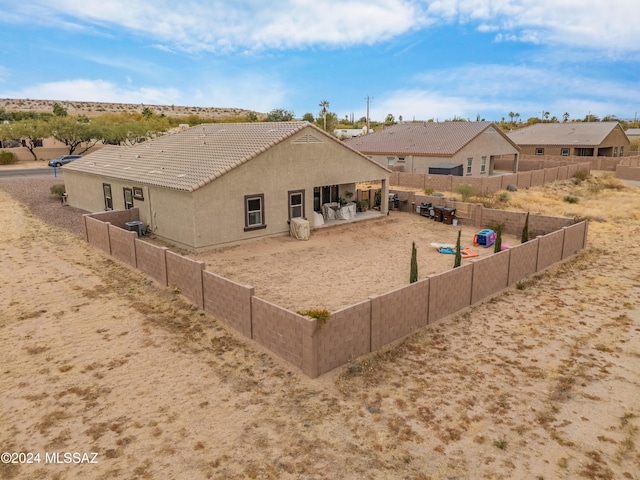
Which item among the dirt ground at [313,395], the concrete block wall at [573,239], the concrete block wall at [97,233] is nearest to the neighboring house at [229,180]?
the concrete block wall at [97,233]

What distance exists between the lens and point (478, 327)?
1379 cm

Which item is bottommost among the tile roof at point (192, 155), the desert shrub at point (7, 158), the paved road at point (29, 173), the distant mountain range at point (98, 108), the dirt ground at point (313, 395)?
the dirt ground at point (313, 395)

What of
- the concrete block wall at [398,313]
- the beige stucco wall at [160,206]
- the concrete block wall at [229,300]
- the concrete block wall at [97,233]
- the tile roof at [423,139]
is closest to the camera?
the concrete block wall at [398,313]

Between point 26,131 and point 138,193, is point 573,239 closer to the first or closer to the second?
point 138,193

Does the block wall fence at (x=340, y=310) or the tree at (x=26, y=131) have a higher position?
the tree at (x=26, y=131)

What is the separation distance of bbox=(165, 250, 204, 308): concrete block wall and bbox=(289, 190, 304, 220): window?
9.58 m

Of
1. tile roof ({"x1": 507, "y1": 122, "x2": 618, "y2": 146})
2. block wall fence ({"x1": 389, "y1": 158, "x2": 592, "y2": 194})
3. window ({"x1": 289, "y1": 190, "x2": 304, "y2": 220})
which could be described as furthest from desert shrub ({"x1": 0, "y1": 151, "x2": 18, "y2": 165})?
tile roof ({"x1": 507, "y1": 122, "x2": 618, "y2": 146})

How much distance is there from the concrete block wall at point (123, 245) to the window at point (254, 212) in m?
5.58

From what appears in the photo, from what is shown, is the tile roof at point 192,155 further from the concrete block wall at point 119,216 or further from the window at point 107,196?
the concrete block wall at point 119,216

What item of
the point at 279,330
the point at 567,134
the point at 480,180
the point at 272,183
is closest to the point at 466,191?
the point at 480,180

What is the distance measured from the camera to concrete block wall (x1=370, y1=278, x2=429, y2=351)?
11.8 m

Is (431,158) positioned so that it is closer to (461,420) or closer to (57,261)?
(57,261)

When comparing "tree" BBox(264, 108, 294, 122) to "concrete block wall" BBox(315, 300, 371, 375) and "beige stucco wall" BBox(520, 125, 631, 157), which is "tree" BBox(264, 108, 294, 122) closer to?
"beige stucco wall" BBox(520, 125, 631, 157)

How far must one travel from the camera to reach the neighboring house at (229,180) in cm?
2128
